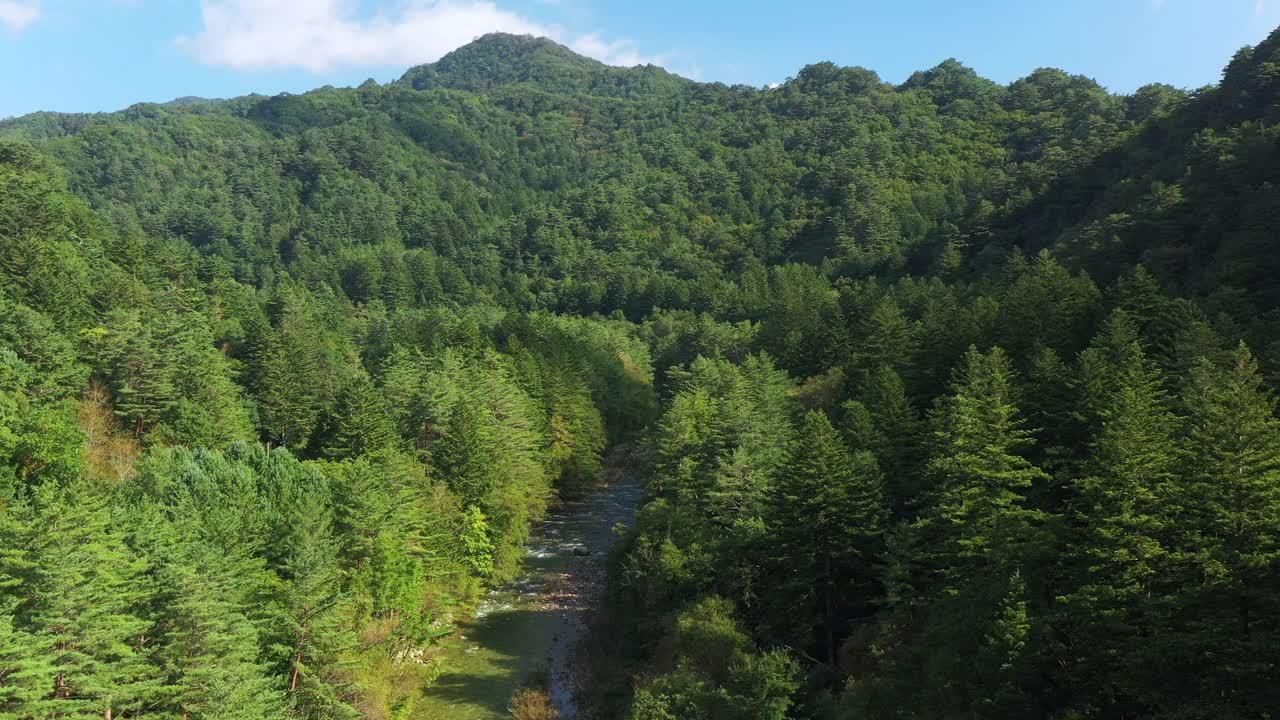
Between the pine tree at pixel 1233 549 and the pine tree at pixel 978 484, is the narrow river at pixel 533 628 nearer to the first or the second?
the pine tree at pixel 978 484

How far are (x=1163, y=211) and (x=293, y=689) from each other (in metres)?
76.5

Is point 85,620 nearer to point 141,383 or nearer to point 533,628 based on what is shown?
point 533,628

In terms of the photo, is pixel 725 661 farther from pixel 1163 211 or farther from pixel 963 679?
pixel 1163 211

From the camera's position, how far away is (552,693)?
40.4m

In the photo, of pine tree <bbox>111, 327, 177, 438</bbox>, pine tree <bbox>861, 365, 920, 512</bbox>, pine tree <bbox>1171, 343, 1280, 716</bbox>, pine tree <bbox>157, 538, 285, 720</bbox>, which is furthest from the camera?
pine tree <bbox>111, 327, 177, 438</bbox>

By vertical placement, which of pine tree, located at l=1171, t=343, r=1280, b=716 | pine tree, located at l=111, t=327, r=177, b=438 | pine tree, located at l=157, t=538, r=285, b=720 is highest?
pine tree, located at l=111, t=327, r=177, b=438

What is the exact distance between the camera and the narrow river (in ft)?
132

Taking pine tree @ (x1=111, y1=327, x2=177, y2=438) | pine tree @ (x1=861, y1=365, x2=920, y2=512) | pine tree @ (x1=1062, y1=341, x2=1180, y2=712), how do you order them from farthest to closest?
pine tree @ (x1=111, y1=327, x2=177, y2=438) → pine tree @ (x1=861, y1=365, x2=920, y2=512) → pine tree @ (x1=1062, y1=341, x2=1180, y2=712)

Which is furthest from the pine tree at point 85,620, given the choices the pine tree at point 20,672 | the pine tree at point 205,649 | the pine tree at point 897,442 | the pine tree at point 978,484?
the pine tree at point 897,442

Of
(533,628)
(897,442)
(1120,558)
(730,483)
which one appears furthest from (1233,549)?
(533,628)

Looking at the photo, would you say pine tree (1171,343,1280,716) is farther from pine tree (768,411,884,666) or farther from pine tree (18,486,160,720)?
pine tree (18,486,160,720)

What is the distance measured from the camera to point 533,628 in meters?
48.2

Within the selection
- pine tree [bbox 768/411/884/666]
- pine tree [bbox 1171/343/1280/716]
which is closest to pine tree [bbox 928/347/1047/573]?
pine tree [bbox 768/411/884/666]

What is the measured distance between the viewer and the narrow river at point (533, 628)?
132 feet
